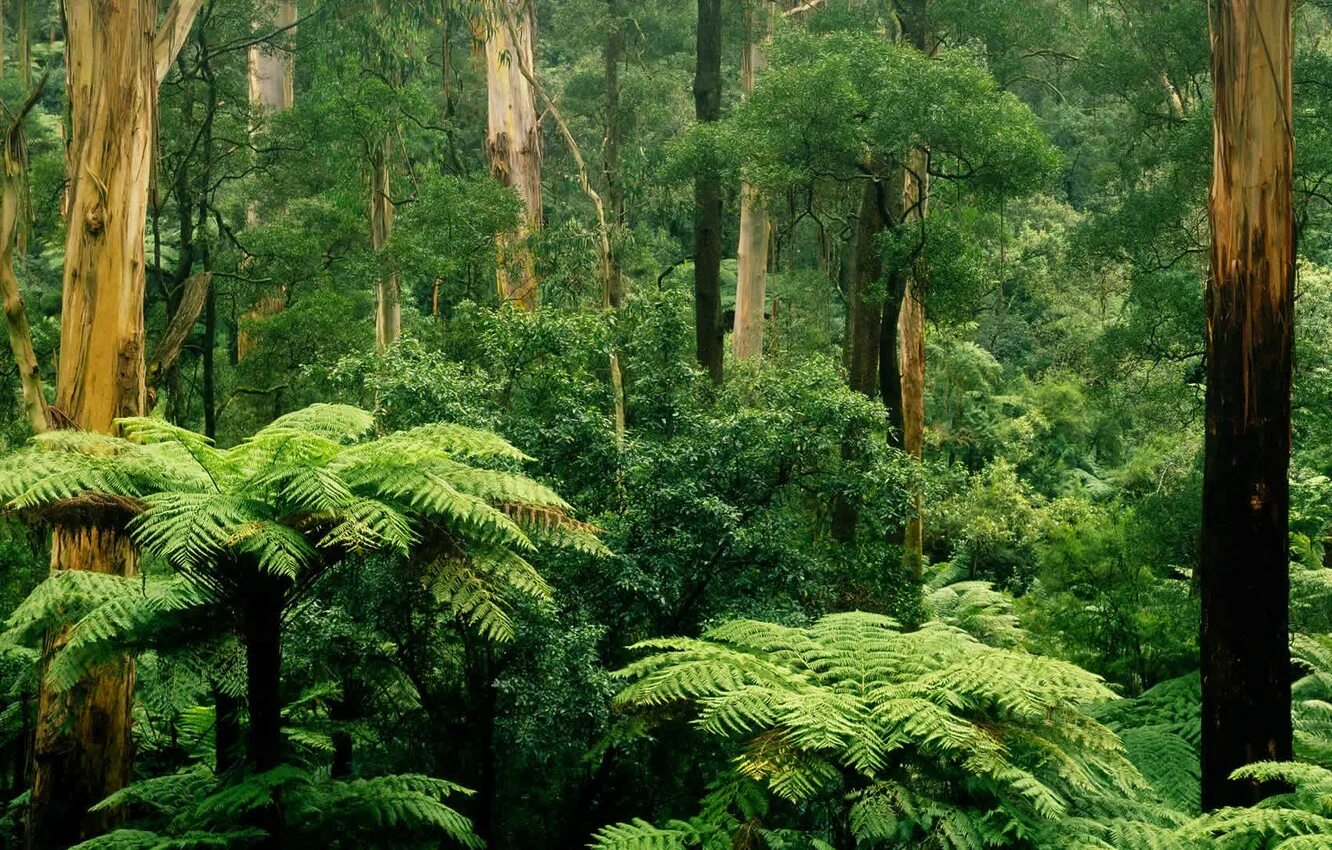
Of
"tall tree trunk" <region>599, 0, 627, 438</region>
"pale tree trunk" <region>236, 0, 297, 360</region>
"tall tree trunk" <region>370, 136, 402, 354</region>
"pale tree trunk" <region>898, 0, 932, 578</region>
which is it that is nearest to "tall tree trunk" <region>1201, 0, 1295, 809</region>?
"pale tree trunk" <region>898, 0, 932, 578</region>

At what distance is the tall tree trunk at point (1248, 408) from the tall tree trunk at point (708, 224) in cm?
850

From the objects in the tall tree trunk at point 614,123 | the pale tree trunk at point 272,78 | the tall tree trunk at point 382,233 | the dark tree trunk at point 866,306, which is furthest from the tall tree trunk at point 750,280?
the pale tree trunk at point 272,78

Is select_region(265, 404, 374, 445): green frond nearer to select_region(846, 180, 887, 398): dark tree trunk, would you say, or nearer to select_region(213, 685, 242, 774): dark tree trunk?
select_region(213, 685, 242, 774): dark tree trunk

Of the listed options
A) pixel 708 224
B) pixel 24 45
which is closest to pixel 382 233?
pixel 708 224

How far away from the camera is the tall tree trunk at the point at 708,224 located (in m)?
15.3

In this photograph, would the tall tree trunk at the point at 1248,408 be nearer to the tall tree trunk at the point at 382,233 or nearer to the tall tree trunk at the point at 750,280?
the tall tree trunk at the point at 382,233

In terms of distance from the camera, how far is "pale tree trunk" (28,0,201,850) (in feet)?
24.4

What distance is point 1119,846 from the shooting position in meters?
5.13

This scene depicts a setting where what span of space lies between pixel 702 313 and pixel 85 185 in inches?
333

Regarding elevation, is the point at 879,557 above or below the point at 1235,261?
below

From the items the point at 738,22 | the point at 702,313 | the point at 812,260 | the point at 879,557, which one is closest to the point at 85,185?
the point at 879,557

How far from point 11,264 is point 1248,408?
7.70 metres

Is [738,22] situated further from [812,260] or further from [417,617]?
[417,617]

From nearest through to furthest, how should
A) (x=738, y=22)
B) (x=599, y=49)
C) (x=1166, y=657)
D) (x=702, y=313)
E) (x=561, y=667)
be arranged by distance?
(x=561, y=667) < (x=1166, y=657) < (x=702, y=313) < (x=738, y=22) < (x=599, y=49)
